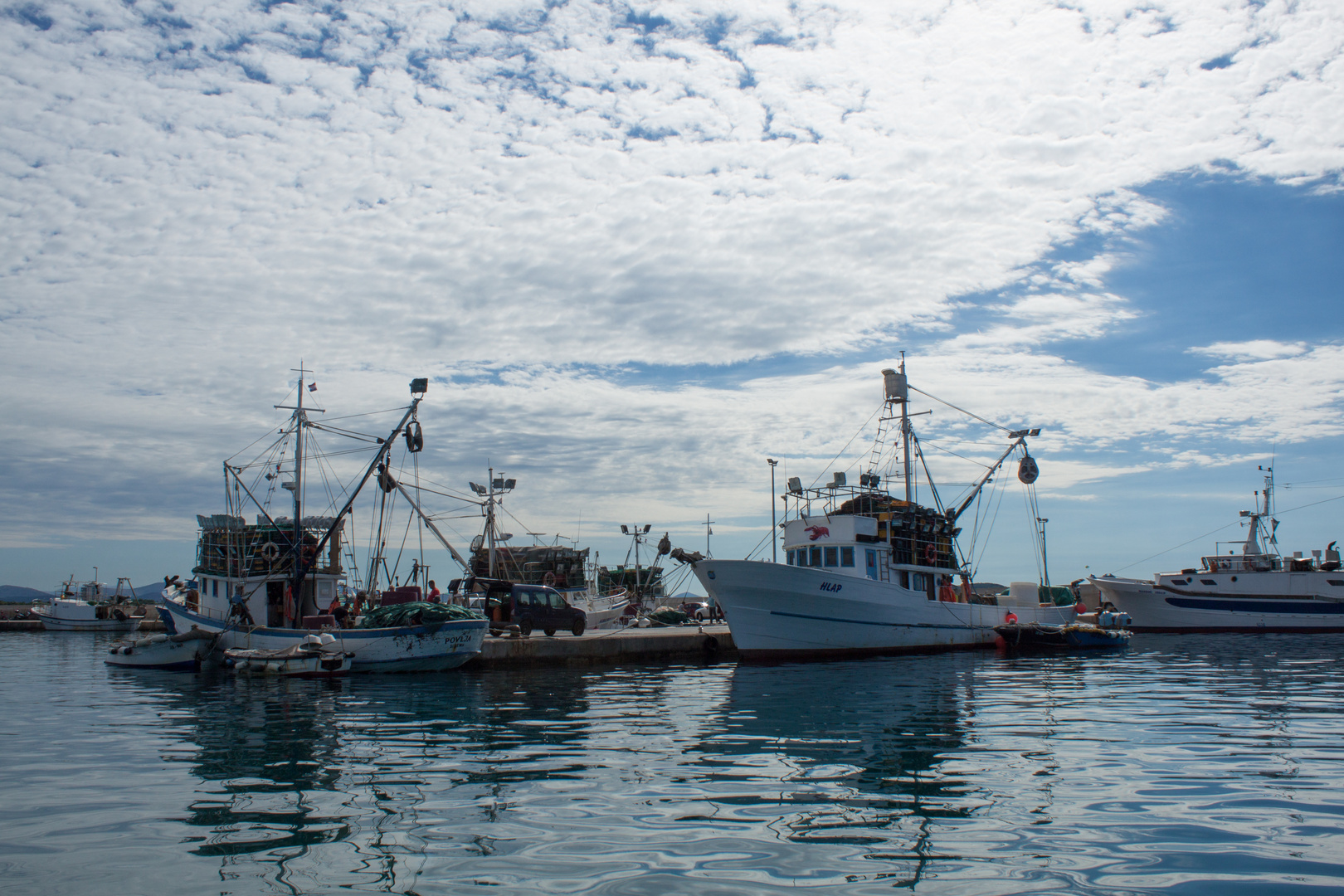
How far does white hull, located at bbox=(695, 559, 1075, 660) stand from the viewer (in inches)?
1235

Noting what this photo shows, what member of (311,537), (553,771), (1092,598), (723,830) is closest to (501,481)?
(311,537)

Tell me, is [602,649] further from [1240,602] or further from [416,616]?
[1240,602]

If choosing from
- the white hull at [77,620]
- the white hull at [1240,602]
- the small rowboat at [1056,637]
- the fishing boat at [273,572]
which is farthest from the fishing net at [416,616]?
the white hull at [77,620]

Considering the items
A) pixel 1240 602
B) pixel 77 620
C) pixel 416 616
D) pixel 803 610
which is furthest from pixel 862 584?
pixel 77 620

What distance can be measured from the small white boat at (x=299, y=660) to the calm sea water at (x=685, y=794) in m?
5.72

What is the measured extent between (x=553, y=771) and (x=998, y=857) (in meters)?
5.81

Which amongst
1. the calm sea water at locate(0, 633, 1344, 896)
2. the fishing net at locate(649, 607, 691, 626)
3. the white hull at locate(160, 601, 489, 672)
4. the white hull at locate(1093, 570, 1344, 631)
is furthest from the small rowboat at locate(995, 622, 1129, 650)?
the white hull at locate(160, 601, 489, 672)

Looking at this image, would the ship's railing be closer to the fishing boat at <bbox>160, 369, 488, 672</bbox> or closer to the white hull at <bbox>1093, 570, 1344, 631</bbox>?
the white hull at <bbox>1093, 570, 1344, 631</bbox>

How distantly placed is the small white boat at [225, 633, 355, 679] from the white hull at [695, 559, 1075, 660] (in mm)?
13026

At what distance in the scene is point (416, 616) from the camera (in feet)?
90.5

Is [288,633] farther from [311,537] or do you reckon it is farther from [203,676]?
[311,537]

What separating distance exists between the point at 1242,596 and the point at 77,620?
85.2 m

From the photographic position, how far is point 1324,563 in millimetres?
58688

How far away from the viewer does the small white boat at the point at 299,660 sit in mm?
25562
